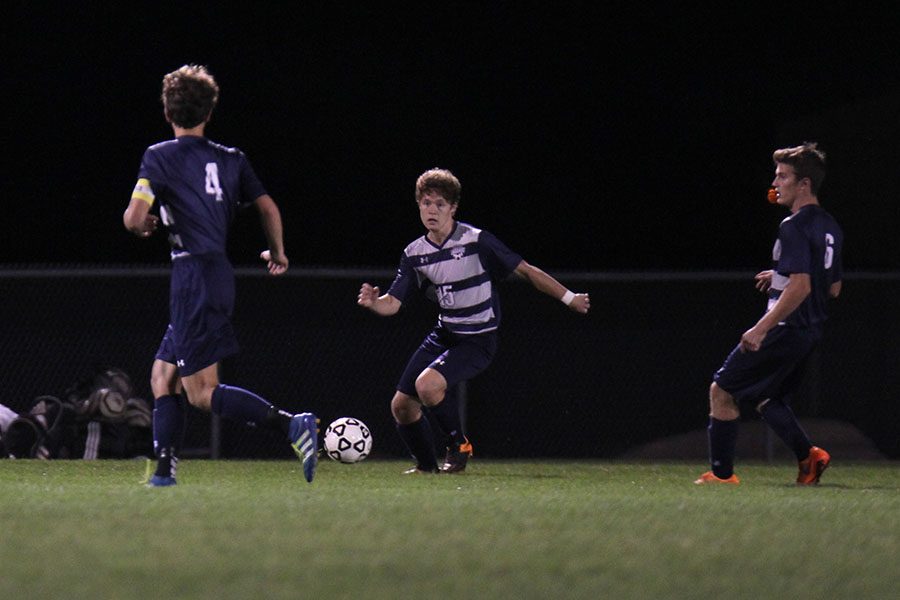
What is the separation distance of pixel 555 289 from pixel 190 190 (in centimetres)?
251

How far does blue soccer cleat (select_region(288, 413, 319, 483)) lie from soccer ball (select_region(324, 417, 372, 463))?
2074 mm

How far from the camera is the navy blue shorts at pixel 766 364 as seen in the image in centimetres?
796

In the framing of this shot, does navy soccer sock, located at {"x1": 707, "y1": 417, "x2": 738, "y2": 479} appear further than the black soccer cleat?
No

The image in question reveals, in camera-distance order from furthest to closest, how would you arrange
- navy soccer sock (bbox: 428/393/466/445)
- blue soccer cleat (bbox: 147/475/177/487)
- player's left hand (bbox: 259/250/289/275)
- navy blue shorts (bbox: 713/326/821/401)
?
1. navy soccer sock (bbox: 428/393/466/445)
2. navy blue shorts (bbox: 713/326/821/401)
3. player's left hand (bbox: 259/250/289/275)
4. blue soccer cleat (bbox: 147/475/177/487)

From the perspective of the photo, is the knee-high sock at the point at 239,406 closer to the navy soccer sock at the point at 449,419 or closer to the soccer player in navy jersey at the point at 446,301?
the soccer player in navy jersey at the point at 446,301

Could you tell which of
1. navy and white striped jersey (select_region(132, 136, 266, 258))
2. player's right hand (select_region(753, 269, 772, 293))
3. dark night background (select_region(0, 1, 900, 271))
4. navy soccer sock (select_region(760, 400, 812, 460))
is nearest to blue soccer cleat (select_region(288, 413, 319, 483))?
navy and white striped jersey (select_region(132, 136, 266, 258))

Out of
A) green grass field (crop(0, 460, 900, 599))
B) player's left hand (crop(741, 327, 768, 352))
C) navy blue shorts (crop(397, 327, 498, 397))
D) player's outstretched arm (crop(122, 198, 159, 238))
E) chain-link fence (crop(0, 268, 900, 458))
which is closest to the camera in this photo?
green grass field (crop(0, 460, 900, 599))

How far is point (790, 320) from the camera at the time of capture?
26.2ft

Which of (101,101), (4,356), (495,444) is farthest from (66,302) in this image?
(101,101)

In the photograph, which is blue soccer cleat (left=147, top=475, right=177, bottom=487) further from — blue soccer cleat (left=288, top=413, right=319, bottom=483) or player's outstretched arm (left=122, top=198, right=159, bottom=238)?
player's outstretched arm (left=122, top=198, right=159, bottom=238)

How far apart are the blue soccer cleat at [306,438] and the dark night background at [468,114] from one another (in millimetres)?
9607

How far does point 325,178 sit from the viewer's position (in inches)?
681

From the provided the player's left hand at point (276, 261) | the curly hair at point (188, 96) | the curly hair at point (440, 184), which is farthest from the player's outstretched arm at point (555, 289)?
the curly hair at point (188, 96)

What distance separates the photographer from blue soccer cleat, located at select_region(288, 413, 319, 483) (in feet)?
22.6
